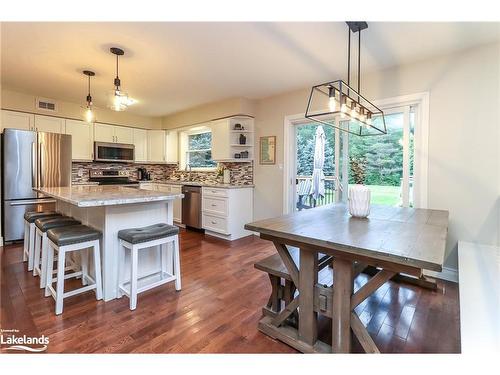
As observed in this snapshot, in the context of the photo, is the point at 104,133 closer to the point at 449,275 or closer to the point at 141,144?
the point at 141,144

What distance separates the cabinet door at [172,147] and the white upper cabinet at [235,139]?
1.64m

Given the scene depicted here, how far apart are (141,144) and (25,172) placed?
2.22 meters

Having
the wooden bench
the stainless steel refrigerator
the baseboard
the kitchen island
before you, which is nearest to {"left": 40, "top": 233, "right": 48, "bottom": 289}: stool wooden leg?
the kitchen island

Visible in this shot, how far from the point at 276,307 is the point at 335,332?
52 centimetres

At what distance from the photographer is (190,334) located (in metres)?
1.76

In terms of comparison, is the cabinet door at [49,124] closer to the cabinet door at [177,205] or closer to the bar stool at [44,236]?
the cabinet door at [177,205]

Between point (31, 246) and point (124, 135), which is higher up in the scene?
point (124, 135)

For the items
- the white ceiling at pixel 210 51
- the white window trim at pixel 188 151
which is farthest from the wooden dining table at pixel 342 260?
the white window trim at pixel 188 151

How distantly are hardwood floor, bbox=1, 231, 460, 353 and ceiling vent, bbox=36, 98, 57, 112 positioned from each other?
289 cm

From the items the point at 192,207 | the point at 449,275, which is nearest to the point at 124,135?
the point at 192,207

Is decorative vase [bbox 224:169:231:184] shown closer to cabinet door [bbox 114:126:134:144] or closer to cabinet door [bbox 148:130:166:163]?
cabinet door [bbox 148:130:166:163]

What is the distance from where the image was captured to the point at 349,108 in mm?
1976

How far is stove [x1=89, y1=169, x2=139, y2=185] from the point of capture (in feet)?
16.7
